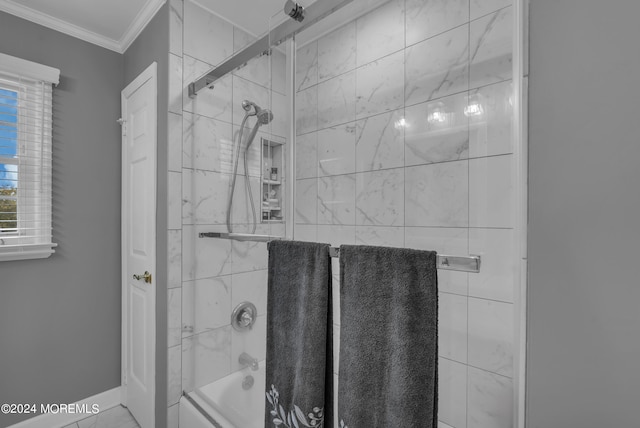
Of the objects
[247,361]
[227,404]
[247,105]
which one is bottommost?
[227,404]

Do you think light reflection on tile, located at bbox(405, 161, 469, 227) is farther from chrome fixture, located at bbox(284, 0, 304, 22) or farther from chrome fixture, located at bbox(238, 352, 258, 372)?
chrome fixture, located at bbox(238, 352, 258, 372)

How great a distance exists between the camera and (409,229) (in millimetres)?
Result: 1515

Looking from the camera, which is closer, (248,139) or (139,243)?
(248,139)

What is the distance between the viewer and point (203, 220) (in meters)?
1.70

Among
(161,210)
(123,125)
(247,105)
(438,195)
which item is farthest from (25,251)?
(438,195)

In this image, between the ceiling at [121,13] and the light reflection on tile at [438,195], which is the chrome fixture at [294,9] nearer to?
the ceiling at [121,13]

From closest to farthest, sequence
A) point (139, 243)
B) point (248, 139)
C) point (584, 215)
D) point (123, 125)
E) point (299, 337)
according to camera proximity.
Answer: point (584, 215) < point (299, 337) < point (248, 139) < point (139, 243) < point (123, 125)

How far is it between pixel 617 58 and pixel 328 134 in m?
1.63

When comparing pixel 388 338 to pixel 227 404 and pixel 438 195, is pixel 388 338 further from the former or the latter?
pixel 227 404

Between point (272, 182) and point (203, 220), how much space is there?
542mm

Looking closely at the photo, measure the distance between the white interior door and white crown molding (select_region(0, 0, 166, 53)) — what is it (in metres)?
0.31

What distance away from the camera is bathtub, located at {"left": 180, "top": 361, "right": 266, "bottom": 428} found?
148 cm

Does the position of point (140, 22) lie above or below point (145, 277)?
above

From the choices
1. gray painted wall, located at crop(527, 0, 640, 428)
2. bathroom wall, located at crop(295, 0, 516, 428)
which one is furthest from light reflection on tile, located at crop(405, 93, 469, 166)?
gray painted wall, located at crop(527, 0, 640, 428)
